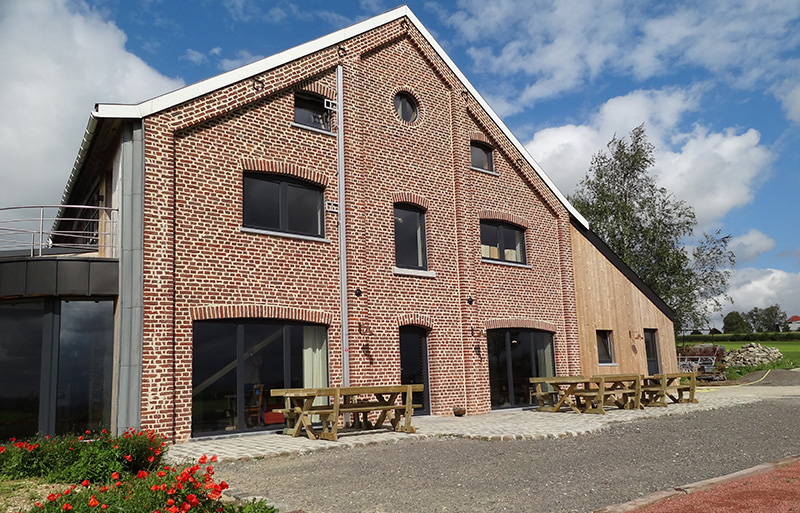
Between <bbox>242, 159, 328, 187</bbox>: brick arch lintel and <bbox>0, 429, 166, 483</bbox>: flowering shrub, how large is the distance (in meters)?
6.15

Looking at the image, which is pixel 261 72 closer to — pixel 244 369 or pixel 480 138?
pixel 244 369

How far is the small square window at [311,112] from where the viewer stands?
13352mm

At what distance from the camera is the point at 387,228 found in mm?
14102

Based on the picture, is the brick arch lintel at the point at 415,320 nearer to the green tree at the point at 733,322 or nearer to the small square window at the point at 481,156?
the small square window at the point at 481,156

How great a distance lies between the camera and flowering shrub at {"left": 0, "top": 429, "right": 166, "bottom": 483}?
21.4 feet

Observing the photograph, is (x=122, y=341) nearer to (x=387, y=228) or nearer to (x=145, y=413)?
(x=145, y=413)

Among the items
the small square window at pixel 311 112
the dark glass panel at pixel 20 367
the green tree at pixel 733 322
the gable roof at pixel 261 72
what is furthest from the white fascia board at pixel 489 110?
the green tree at pixel 733 322

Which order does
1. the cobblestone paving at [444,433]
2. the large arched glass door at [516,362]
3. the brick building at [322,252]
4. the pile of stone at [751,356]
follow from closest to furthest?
the cobblestone paving at [444,433]
the brick building at [322,252]
the large arched glass door at [516,362]
the pile of stone at [751,356]

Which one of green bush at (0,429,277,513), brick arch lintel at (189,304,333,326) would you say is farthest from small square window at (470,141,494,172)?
green bush at (0,429,277,513)

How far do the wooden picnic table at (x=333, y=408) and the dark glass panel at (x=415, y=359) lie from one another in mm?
2101

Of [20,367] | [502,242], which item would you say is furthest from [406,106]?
[20,367]

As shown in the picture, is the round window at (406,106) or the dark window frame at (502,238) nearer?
the round window at (406,106)

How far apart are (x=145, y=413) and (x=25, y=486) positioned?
3.93 m

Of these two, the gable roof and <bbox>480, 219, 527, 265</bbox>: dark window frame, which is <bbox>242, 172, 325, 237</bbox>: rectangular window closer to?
the gable roof
